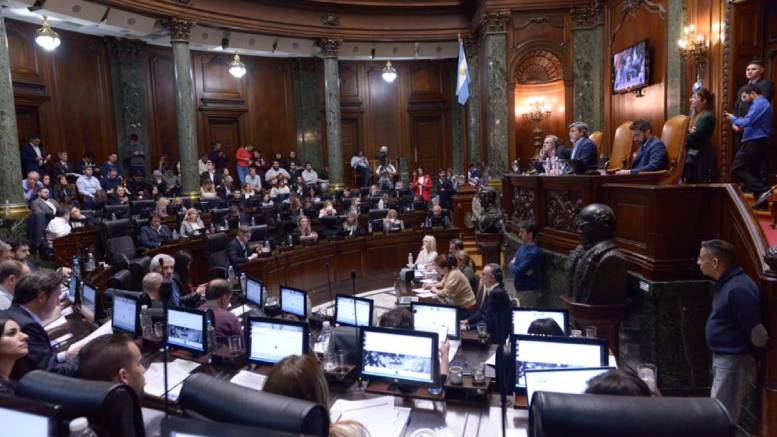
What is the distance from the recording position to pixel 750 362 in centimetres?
402

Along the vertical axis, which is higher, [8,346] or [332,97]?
[332,97]

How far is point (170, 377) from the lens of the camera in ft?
12.7

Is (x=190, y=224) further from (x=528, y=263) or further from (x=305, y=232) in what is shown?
(x=528, y=263)

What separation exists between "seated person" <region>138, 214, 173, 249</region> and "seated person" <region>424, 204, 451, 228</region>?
5081mm

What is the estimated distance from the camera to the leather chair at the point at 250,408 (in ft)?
5.15

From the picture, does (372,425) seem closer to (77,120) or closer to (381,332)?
(381,332)

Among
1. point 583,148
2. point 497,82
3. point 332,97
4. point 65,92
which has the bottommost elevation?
point 583,148

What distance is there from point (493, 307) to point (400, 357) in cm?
156

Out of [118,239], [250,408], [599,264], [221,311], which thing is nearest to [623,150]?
[599,264]

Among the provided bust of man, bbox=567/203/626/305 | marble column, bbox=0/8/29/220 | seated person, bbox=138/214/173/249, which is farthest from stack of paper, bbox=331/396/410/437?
marble column, bbox=0/8/29/220

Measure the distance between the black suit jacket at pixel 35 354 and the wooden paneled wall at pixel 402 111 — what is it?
50.8 ft

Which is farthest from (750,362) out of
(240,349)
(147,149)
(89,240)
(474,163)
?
(147,149)

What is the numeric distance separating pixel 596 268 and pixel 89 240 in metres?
7.31

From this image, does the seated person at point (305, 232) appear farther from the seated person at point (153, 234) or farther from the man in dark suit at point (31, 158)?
the man in dark suit at point (31, 158)
